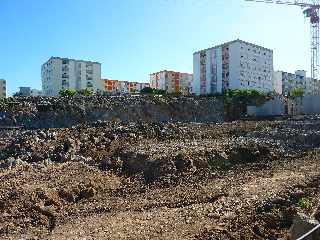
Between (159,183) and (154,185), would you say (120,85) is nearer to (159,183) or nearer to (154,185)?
(159,183)

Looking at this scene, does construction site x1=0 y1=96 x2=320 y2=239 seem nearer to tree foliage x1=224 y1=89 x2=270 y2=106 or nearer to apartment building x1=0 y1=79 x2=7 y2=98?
tree foliage x1=224 y1=89 x2=270 y2=106

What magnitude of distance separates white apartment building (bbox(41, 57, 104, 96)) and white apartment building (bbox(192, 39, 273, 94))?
2313 centimetres

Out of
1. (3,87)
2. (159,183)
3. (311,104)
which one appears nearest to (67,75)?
(3,87)

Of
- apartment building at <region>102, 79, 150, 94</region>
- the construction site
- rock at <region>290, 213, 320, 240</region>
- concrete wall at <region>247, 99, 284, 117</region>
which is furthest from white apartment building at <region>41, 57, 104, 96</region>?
rock at <region>290, 213, 320, 240</region>

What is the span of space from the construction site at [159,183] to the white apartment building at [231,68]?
63075 mm

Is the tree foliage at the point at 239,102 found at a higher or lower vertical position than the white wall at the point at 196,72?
lower

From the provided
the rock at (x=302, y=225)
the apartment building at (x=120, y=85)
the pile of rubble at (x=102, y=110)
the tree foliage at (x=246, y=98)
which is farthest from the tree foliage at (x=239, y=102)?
the apartment building at (x=120, y=85)

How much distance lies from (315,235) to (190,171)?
37.5ft

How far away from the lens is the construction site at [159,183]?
1090cm

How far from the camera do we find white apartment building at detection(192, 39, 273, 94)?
90.6 m

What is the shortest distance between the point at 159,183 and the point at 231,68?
252 feet

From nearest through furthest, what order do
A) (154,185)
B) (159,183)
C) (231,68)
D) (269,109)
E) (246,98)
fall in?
1. (154,185)
2. (159,183)
3. (269,109)
4. (246,98)
5. (231,68)

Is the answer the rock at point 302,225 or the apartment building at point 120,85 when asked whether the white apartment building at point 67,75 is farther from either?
the rock at point 302,225

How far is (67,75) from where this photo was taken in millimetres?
101688
